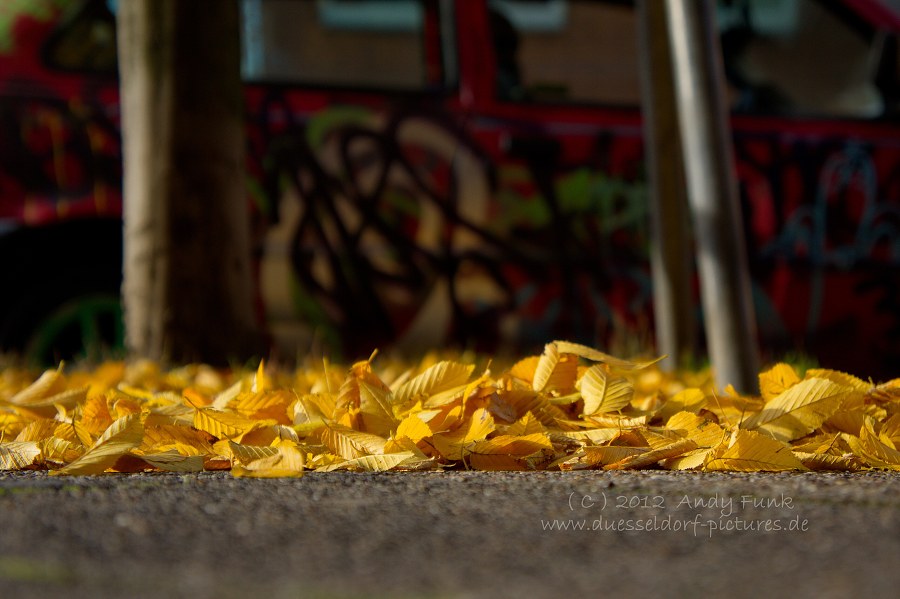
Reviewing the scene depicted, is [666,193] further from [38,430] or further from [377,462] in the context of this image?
[38,430]

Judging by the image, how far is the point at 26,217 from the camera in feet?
12.1

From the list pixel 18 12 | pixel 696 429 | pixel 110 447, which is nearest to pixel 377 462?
pixel 110 447

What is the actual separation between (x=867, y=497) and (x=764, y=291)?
10.3 ft

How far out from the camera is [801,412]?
200cm

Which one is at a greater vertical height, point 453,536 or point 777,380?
point 453,536

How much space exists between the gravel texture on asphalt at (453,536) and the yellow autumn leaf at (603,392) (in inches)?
12.4

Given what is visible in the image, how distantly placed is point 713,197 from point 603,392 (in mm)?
611

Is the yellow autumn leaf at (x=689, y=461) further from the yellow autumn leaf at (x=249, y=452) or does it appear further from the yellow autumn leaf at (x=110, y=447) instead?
the yellow autumn leaf at (x=110, y=447)

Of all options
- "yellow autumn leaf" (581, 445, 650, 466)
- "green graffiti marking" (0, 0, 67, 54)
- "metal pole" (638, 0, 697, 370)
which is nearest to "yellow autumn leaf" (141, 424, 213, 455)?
"yellow autumn leaf" (581, 445, 650, 466)

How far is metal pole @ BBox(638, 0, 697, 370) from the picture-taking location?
3.56 metres

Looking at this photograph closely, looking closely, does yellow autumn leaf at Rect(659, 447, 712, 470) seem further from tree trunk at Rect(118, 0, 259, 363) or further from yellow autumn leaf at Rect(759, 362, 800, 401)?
tree trunk at Rect(118, 0, 259, 363)

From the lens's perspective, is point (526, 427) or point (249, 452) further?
point (526, 427)

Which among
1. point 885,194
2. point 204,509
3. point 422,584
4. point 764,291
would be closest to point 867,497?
point 422,584

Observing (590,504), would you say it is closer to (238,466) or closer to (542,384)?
Result: (238,466)
